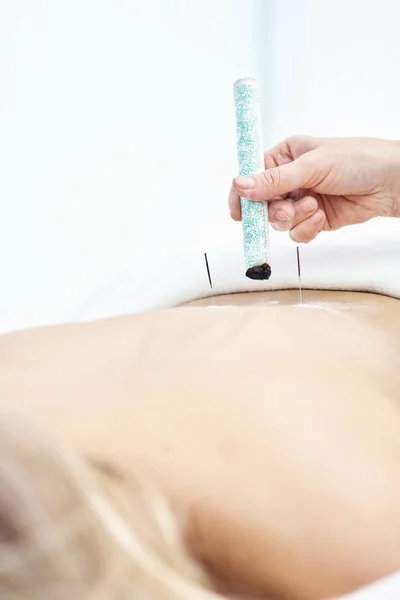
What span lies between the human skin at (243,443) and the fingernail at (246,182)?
1.31 feet

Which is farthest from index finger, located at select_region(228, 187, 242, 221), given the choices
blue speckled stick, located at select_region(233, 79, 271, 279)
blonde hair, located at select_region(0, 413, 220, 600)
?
blonde hair, located at select_region(0, 413, 220, 600)

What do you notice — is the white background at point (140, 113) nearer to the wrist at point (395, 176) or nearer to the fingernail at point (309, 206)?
the fingernail at point (309, 206)

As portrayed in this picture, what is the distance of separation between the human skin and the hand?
0.50 meters

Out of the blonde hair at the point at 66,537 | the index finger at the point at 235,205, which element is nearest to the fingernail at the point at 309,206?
the index finger at the point at 235,205

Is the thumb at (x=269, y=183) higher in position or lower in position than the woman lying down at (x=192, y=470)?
higher

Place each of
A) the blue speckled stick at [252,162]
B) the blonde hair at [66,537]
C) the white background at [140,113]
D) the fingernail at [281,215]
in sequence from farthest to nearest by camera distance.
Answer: the white background at [140,113]
the fingernail at [281,215]
the blue speckled stick at [252,162]
the blonde hair at [66,537]

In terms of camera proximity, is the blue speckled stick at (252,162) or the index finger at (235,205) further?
the index finger at (235,205)

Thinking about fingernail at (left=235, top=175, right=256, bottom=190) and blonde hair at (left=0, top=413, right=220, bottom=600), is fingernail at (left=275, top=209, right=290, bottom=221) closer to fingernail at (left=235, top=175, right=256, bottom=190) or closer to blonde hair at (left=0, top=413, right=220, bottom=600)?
fingernail at (left=235, top=175, right=256, bottom=190)

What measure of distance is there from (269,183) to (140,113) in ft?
2.24

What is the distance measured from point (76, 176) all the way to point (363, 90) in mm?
932

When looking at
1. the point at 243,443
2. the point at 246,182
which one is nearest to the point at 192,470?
the point at 243,443

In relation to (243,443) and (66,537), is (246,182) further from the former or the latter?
(66,537)

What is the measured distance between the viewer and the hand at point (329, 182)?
105cm

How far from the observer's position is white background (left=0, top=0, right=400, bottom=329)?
122cm
